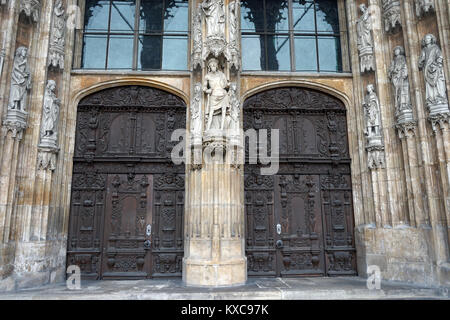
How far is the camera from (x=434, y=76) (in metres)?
6.54

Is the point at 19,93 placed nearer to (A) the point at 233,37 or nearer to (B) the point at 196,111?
(B) the point at 196,111

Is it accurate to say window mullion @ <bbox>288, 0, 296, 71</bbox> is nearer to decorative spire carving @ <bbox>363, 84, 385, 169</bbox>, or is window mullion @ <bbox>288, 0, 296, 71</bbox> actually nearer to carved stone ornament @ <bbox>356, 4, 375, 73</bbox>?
carved stone ornament @ <bbox>356, 4, 375, 73</bbox>

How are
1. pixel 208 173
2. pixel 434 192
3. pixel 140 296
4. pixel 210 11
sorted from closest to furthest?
pixel 140 296, pixel 434 192, pixel 208 173, pixel 210 11

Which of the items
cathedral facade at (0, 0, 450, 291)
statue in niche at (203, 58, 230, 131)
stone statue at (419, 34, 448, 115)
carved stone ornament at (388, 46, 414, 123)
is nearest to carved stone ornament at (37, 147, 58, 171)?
cathedral facade at (0, 0, 450, 291)

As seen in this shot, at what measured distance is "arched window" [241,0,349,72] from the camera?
866cm

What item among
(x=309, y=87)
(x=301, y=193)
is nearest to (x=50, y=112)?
(x=301, y=193)

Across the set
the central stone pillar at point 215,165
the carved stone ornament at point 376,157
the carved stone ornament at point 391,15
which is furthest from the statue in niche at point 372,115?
the central stone pillar at point 215,165

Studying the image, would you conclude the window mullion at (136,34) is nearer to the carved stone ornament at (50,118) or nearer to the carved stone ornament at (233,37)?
the carved stone ornament at (50,118)

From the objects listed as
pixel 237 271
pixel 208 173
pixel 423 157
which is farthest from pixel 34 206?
pixel 423 157

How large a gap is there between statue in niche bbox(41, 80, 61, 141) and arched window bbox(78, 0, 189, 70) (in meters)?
1.36

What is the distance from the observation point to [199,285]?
6.48 m

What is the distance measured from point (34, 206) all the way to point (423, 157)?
26.2 ft

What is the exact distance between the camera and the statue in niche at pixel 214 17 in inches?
288

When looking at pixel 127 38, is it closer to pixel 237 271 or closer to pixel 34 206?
pixel 34 206
